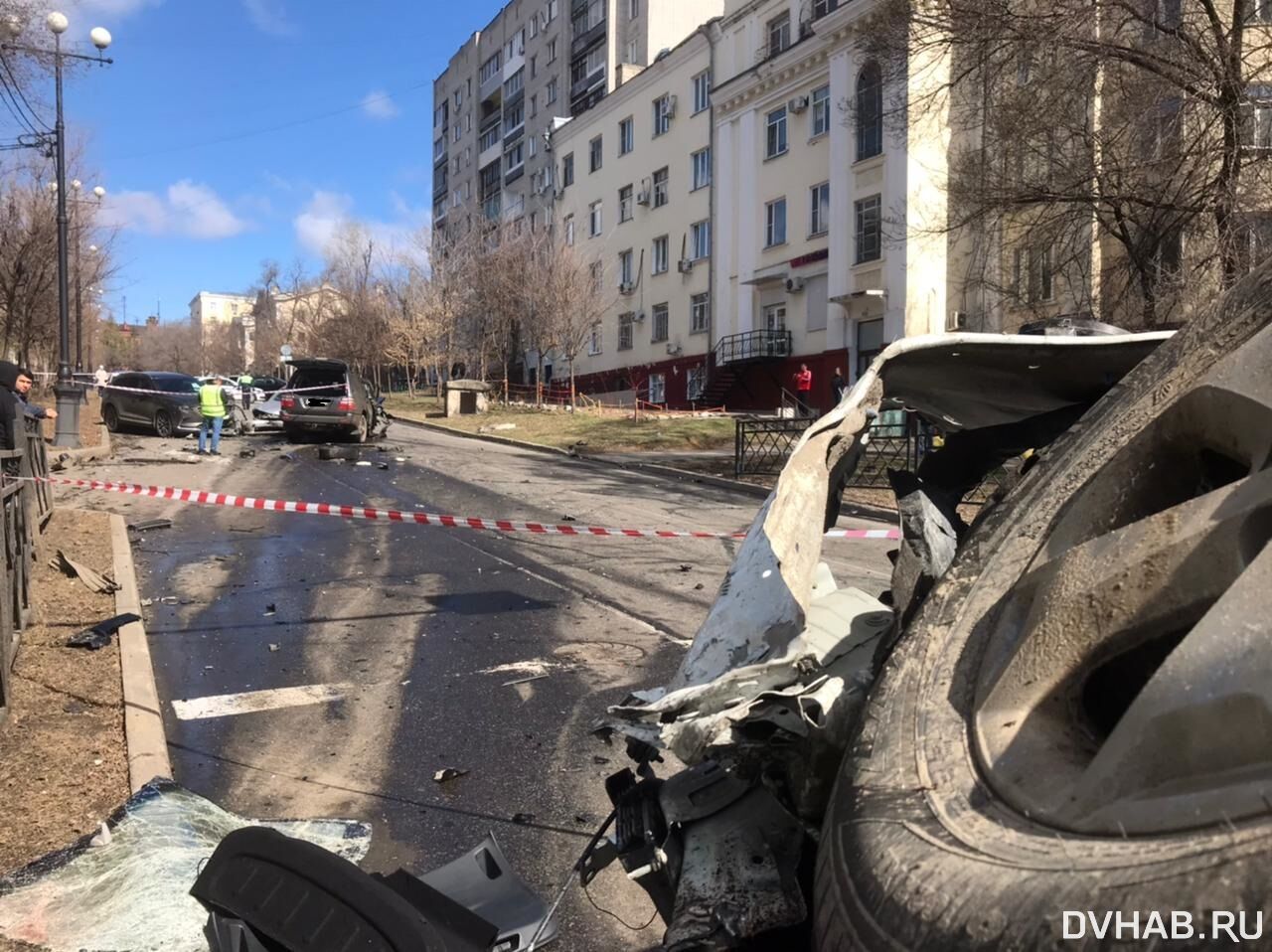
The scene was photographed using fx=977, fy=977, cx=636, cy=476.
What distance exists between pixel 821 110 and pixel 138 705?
34.6 metres

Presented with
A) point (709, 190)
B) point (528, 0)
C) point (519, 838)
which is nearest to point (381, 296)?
point (709, 190)

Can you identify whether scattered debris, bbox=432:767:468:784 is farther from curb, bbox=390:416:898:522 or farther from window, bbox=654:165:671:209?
window, bbox=654:165:671:209

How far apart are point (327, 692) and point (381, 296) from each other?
45.1 metres

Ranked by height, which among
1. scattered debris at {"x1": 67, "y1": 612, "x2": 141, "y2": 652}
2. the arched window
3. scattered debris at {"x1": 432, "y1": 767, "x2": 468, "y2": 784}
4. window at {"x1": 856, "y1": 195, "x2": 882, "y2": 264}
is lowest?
scattered debris at {"x1": 432, "y1": 767, "x2": 468, "y2": 784}

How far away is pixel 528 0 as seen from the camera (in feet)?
211

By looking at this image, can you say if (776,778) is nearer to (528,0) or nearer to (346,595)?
(346,595)

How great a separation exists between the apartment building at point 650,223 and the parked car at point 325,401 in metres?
20.0

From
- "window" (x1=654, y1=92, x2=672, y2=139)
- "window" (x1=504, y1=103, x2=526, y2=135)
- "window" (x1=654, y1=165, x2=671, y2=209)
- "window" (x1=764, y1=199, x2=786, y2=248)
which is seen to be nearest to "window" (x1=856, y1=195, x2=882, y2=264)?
"window" (x1=764, y1=199, x2=786, y2=248)

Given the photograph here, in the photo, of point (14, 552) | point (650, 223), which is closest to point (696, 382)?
point (650, 223)

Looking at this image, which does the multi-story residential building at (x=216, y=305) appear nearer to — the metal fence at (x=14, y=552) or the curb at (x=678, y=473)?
the curb at (x=678, y=473)

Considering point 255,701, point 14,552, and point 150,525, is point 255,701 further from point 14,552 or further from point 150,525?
point 150,525

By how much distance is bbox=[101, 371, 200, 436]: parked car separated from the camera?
23.7 metres

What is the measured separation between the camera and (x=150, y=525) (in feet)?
38.9

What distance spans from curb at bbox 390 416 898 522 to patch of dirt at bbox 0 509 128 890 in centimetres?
906
